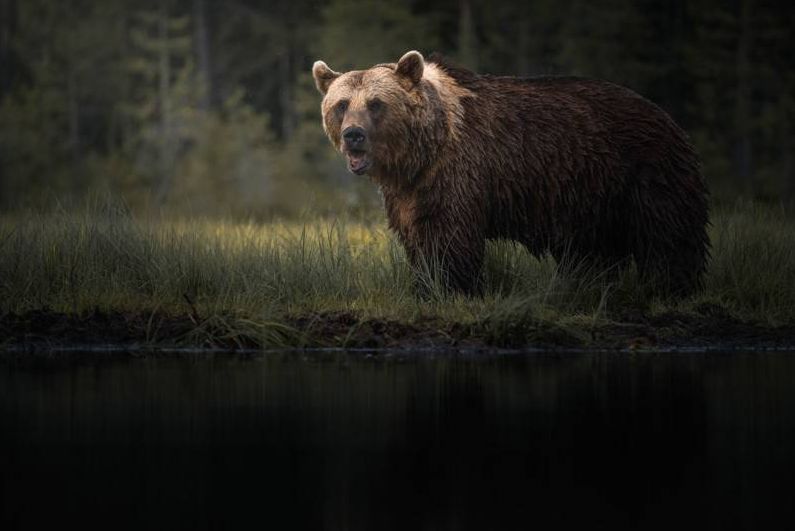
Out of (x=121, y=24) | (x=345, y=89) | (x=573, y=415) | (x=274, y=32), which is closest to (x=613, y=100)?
(x=345, y=89)

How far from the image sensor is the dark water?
204 inches

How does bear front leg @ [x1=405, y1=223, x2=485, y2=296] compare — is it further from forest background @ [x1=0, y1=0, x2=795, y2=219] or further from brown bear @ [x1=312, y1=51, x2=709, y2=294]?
forest background @ [x1=0, y1=0, x2=795, y2=219]

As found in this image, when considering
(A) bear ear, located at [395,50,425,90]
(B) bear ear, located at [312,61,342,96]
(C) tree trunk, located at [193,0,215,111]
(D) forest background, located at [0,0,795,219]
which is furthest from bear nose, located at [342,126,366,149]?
(C) tree trunk, located at [193,0,215,111]

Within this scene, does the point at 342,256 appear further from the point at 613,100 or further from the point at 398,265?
the point at 613,100

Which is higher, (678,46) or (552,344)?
(678,46)

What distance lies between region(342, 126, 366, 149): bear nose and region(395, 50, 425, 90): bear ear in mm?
520

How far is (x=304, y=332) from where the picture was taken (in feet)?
32.3

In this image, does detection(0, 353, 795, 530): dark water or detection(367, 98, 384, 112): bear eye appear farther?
detection(367, 98, 384, 112): bear eye

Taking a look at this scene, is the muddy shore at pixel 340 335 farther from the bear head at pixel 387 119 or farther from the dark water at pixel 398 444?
the bear head at pixel 387 119

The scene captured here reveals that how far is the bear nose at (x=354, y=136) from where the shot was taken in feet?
33.4

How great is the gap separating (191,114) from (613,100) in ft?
83.8

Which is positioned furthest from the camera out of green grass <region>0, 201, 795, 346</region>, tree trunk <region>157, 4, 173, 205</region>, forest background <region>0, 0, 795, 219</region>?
tree trunk <region>157, 4, 173, 205</region>

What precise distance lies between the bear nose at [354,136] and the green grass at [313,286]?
1079mm

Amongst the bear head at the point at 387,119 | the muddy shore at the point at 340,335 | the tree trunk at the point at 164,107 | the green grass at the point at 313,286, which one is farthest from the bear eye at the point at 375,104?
the tree trunk at the point at 164,107
